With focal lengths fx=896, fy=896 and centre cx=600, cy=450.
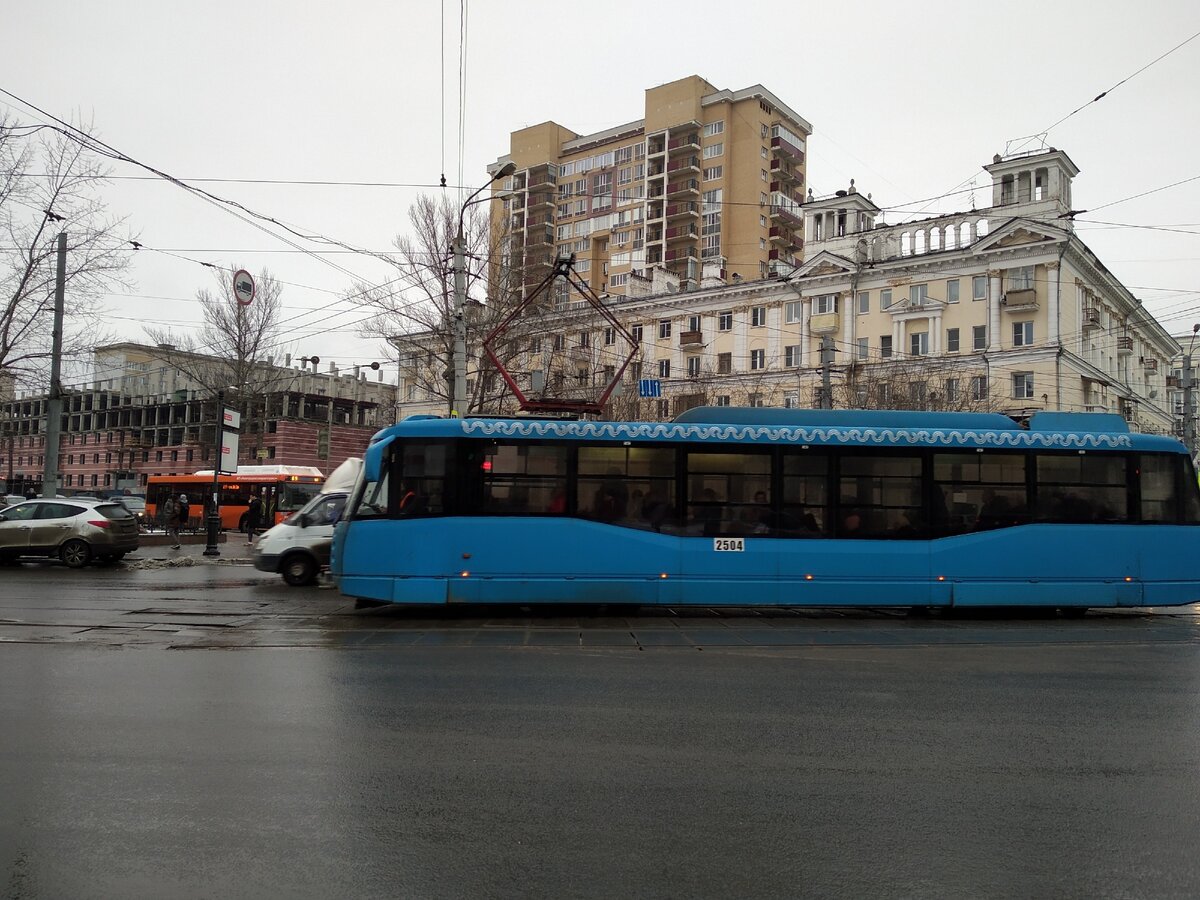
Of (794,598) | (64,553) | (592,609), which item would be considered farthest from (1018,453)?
(64,553)

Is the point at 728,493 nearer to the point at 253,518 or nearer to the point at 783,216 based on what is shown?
the point at 253,518

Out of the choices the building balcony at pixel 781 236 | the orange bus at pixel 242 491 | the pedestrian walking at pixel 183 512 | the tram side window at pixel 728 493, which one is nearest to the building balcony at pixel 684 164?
the building balcony at pixel 781 236

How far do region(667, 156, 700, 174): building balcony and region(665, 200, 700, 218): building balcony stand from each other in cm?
295

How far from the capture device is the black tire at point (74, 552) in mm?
21172

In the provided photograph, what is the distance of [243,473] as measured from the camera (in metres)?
42.2

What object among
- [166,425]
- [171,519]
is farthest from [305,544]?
[166,425]

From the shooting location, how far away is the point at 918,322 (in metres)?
55.0

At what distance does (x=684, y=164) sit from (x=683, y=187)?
2066 mm

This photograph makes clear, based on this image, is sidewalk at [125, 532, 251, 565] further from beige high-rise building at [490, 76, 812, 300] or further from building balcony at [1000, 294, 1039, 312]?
beige high-rise building at [490, 76, 812, 300]

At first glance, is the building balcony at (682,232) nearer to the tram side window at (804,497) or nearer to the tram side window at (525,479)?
the tram side window at (804,497)

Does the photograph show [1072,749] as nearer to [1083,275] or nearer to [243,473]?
[243,473]

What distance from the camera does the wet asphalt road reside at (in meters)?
Result: 3.93

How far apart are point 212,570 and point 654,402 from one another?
30.8 metres

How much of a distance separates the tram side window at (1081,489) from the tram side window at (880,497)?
1947 mm
